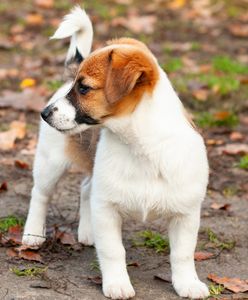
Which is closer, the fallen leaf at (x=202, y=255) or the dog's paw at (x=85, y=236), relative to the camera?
the fallen leaf at (x=202, y=255)

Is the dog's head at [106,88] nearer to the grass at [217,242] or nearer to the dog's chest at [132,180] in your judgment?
the dog's chest at [132,180]

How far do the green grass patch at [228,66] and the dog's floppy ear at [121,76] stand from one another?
540 cm

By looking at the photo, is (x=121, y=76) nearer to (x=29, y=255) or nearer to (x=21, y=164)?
(x=29, y=255)

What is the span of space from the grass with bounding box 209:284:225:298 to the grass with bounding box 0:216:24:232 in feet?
4.98

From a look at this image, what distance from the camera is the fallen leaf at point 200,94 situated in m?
8.38

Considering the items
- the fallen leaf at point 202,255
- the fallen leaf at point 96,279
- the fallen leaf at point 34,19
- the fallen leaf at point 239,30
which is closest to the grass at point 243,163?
the fallen leaf at point 202,255

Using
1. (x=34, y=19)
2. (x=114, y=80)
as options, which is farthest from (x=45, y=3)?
(x=114, y=80)

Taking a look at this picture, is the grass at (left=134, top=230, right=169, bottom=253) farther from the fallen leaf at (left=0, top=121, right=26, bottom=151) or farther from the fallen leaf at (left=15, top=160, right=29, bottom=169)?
the fallen leaf at (left=0, top=121, right=26, bottom=151)

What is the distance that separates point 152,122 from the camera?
13.9 feet

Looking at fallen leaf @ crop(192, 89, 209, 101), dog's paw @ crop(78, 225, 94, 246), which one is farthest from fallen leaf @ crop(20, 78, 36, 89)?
dog's paw @ crop(78, 225, 94, 246)

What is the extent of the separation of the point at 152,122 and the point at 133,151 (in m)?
0.20

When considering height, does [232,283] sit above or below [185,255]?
below

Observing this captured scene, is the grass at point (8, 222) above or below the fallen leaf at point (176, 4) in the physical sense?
below

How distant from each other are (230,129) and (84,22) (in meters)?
3.01
